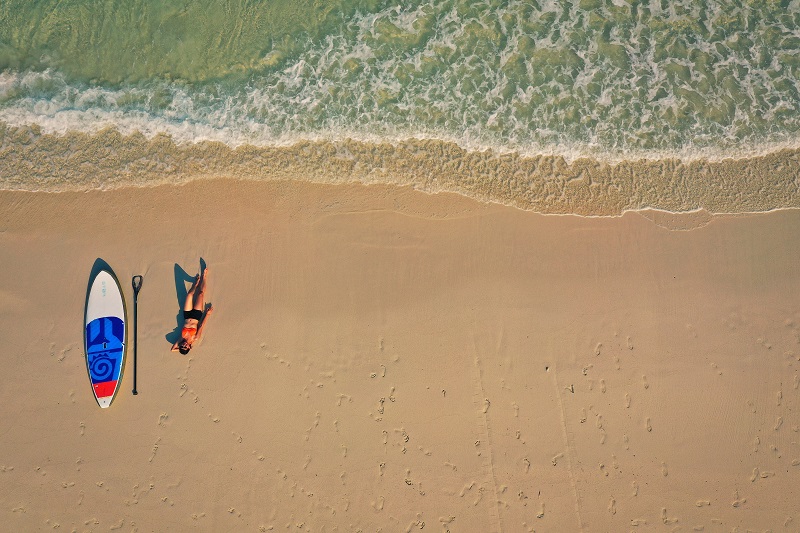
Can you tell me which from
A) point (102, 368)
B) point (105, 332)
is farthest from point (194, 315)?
point (102, 368)

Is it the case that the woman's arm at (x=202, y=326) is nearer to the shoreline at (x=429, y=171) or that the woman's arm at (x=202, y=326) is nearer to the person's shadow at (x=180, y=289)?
the person's shadow at (x=180, y=289)

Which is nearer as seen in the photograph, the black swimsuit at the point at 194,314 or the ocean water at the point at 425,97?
the black swimsuit at the point at 194,314

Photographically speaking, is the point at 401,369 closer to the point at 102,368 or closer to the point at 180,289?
the point at 180,289

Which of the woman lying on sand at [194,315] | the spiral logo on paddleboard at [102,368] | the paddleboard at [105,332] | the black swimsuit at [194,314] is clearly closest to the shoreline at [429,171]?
the paddleboard at [105,332]

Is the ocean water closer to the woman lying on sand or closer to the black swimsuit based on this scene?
the woman lying on sand

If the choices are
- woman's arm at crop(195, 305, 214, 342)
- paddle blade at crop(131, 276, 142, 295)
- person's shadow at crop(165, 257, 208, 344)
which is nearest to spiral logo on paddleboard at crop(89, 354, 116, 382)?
person's shadow at crop(165, 257, 208, 344)

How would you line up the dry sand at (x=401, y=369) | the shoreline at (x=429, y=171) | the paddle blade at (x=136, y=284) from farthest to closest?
the shoreline at (x=429, y=171) → the paddle blade at (x=136, y=284) → the dry sand at (x=401, y=369)
